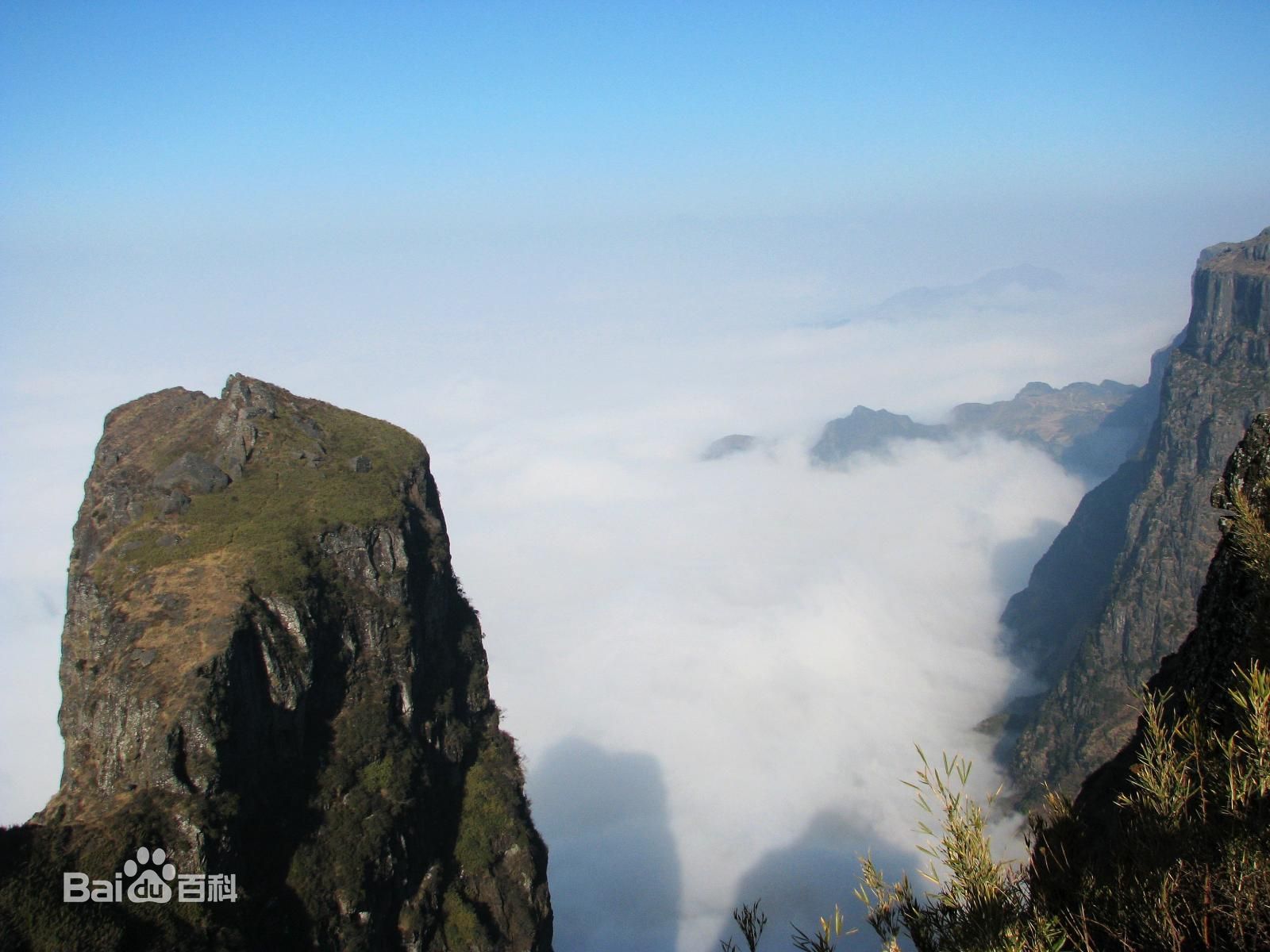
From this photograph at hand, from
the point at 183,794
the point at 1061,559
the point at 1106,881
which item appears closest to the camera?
the point at 1106,881

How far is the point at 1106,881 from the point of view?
404 inches

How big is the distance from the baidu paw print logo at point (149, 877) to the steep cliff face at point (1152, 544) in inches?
4028

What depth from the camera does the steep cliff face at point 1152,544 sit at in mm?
129625

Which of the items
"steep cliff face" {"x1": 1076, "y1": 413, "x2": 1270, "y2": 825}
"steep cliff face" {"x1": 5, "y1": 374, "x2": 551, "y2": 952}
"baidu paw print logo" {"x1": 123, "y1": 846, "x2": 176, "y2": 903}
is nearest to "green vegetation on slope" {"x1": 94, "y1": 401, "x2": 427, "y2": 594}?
"steep cliff face" {"x1": 5, "y1": 374, "x2": 551, "y2": 952}

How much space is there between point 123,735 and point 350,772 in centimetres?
1169

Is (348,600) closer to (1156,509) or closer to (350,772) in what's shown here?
(350,772)

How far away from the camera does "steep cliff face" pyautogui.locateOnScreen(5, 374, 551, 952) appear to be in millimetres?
36125

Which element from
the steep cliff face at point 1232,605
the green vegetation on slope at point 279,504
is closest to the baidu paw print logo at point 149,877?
the green vegetation on slope at point 279,504

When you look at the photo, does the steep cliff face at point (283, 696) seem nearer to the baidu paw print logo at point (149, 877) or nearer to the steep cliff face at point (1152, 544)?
the baidu paw print logo at point (149, 877)

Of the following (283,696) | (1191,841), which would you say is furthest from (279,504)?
(1191,841)

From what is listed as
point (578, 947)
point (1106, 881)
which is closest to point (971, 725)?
point (578, 947)

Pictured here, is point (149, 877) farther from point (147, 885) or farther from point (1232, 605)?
point (1232, 605)

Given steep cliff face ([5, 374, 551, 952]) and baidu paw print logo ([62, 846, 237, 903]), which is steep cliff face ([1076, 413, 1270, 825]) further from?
steep cliff face ([5, 374, 551, 952])

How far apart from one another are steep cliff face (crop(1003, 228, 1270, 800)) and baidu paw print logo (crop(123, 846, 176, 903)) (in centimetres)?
10232
